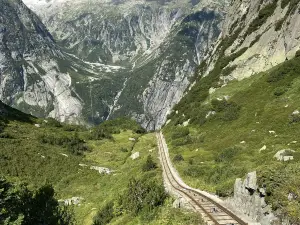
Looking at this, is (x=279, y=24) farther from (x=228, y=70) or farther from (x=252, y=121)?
(x=252, y=121)

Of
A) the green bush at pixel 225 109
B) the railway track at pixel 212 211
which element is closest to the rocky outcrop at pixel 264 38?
the green bush at pixel 225 109

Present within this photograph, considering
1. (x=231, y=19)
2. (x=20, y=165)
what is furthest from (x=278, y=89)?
(x=231, y=19)

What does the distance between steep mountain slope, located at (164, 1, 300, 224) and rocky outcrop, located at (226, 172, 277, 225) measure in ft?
0.17

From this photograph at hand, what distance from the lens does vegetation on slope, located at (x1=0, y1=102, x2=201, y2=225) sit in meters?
22.7

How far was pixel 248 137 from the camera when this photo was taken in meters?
48.2

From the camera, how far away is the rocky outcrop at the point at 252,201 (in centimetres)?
1942

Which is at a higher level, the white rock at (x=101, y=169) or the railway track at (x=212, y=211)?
the white rock at (x=101, y=169)

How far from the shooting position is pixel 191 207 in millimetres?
23203

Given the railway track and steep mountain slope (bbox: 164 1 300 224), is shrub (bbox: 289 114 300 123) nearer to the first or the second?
steep mountain slope (bbox: 164 1 300 224)

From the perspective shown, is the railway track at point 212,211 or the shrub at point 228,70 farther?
the shrub at point 228,70

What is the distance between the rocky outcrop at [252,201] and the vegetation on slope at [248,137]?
60cm

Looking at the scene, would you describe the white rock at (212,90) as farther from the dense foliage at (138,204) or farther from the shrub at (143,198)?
the shrub at (143,198)

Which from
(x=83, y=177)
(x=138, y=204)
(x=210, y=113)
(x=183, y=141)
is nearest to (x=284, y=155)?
(x=138, y=204)

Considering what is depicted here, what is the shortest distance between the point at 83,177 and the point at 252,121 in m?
28.5
